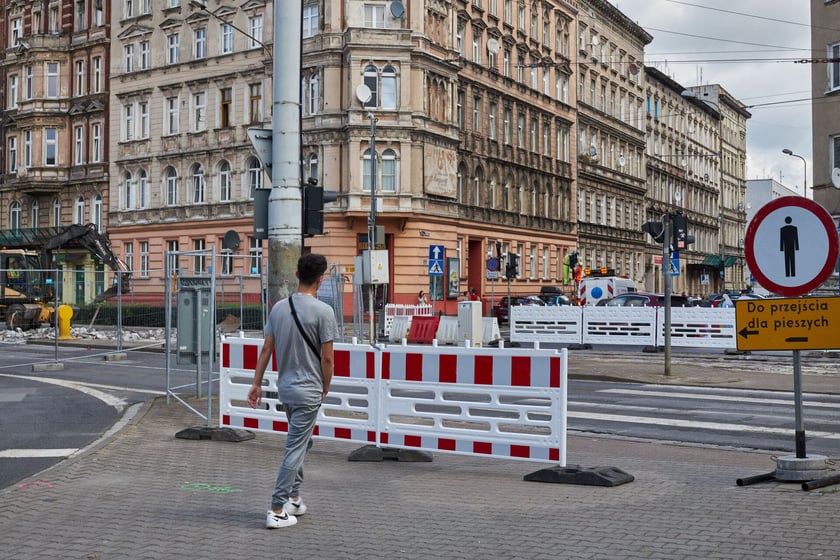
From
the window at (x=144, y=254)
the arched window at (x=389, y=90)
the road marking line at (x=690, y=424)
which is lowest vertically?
the road marking line at (x=690, y=424)

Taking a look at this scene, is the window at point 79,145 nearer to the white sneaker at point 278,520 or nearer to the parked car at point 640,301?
the parked car at point 640,301

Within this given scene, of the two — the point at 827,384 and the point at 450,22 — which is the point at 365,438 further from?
the point at 450,22

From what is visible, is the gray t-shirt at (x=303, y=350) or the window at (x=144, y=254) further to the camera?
the window at (x=144, y=254)

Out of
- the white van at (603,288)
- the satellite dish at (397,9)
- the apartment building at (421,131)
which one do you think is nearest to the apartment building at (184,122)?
the apartment building at (421,131)

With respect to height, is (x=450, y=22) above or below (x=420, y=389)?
above

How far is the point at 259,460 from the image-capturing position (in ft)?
33.4

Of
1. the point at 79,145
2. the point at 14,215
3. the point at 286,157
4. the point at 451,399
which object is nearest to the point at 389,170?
the point at 79,145

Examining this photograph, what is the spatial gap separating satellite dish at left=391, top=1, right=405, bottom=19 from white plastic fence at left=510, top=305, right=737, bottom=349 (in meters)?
17.8

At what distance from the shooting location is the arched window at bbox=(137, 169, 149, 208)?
180 feet

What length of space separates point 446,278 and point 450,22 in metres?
11.8

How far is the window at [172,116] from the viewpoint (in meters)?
53.9

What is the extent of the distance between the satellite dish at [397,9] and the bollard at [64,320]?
22169mm

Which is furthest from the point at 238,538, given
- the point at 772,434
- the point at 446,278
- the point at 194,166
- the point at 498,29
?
the point at 498,29

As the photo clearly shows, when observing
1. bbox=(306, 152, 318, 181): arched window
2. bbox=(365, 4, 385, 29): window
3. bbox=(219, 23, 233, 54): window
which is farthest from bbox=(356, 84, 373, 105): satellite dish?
bbox=(219, 23, 233, 54): window
